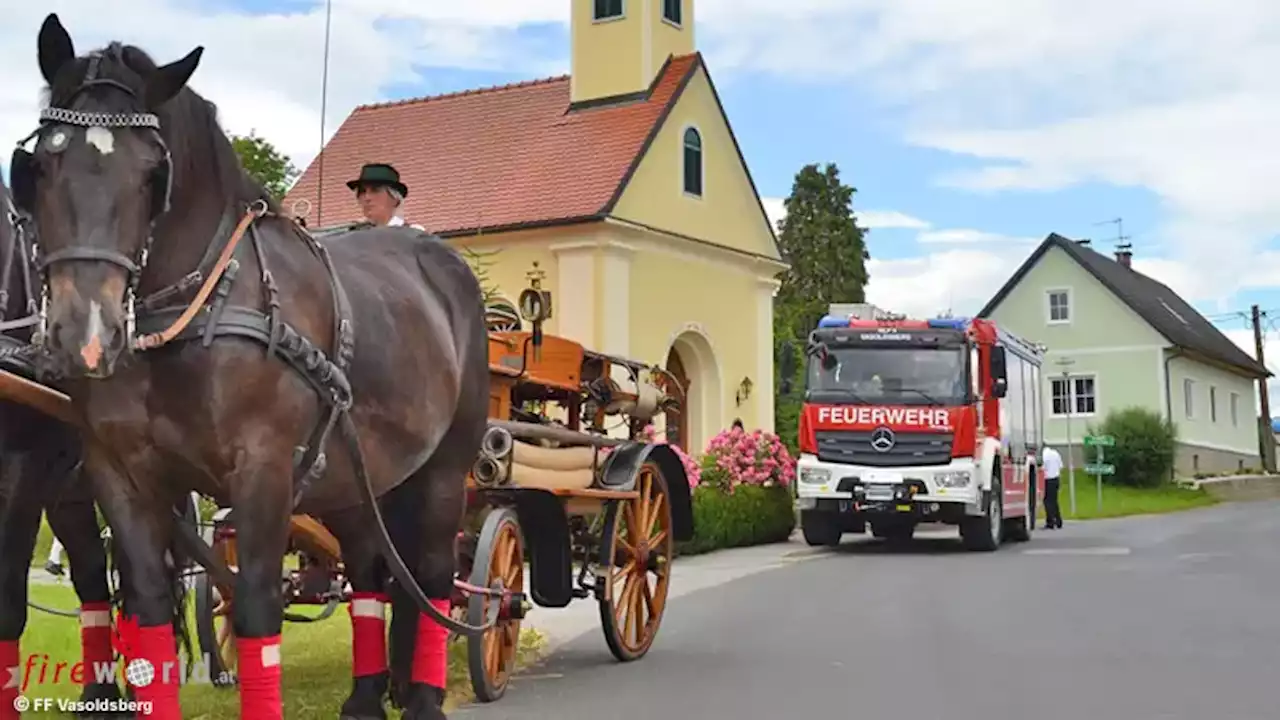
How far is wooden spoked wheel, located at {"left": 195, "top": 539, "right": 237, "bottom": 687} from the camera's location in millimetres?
6867

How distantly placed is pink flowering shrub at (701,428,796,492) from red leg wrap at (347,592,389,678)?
49.9 feet

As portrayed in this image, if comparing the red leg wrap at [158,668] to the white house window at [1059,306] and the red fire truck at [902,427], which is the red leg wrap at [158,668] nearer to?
the red fire truck at [902,427]

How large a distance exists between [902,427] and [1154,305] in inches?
1423

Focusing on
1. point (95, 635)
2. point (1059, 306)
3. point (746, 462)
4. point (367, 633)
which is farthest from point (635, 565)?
point (1059, 306)

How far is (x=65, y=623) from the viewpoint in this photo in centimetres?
1032

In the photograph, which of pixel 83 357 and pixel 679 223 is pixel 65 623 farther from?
pixel 679 223

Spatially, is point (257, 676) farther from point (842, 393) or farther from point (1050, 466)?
point (1050, 466)

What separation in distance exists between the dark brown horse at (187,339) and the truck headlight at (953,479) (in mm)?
14551

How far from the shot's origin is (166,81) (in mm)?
3994

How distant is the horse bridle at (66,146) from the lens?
12.4 ft

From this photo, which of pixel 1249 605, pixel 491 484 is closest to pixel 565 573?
pixel 491 484

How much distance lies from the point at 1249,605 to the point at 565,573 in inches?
270

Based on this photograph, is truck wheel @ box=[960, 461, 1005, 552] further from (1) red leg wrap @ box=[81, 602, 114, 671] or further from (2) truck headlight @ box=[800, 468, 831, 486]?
(1) red leg wrap @ box=[81, 602, 114, 671]

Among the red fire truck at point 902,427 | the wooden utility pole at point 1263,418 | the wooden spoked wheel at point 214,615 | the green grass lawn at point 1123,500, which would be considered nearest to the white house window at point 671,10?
the red fire truck at point 902,427
